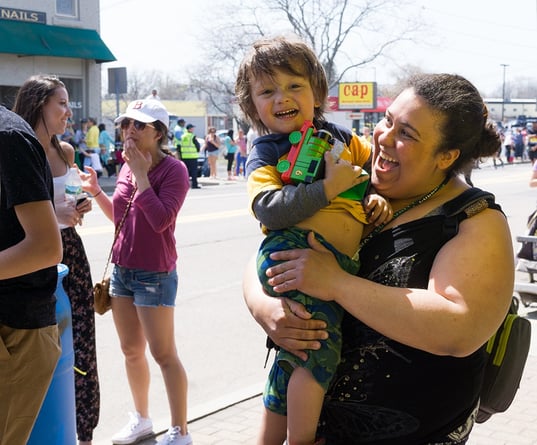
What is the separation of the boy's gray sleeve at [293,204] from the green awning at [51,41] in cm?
2312

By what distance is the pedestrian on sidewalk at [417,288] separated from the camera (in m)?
2.06

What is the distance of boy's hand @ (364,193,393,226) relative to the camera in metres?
2.35

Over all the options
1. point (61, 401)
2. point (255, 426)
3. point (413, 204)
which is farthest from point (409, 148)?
point (255, 426)

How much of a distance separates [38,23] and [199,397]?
22.3 metres

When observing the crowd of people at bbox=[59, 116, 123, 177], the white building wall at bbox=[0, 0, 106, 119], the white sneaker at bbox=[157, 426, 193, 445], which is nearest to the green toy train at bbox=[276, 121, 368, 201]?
the white sneaker at bbox=[157, 426, 193, 445]

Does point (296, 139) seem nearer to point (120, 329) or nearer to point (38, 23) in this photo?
point (120, 329)

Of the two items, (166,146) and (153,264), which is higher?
(166,146)

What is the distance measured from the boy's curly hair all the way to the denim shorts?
5.95 feet

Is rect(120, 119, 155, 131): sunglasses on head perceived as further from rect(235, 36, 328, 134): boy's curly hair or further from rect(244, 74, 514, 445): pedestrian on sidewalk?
rect(244, 74, 514, 445): pedestrian on sidewalk

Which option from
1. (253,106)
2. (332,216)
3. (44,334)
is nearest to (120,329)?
(44,334)

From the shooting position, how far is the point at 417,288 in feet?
7.08

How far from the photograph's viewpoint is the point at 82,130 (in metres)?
24.9

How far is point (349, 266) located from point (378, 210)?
7.5 inches

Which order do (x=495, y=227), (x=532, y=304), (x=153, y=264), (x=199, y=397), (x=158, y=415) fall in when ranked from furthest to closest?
(x=532, y=304)
(x=199, y=397)
(x=158, y=415)
(x=153, y=264)
(x=495, y=227)
